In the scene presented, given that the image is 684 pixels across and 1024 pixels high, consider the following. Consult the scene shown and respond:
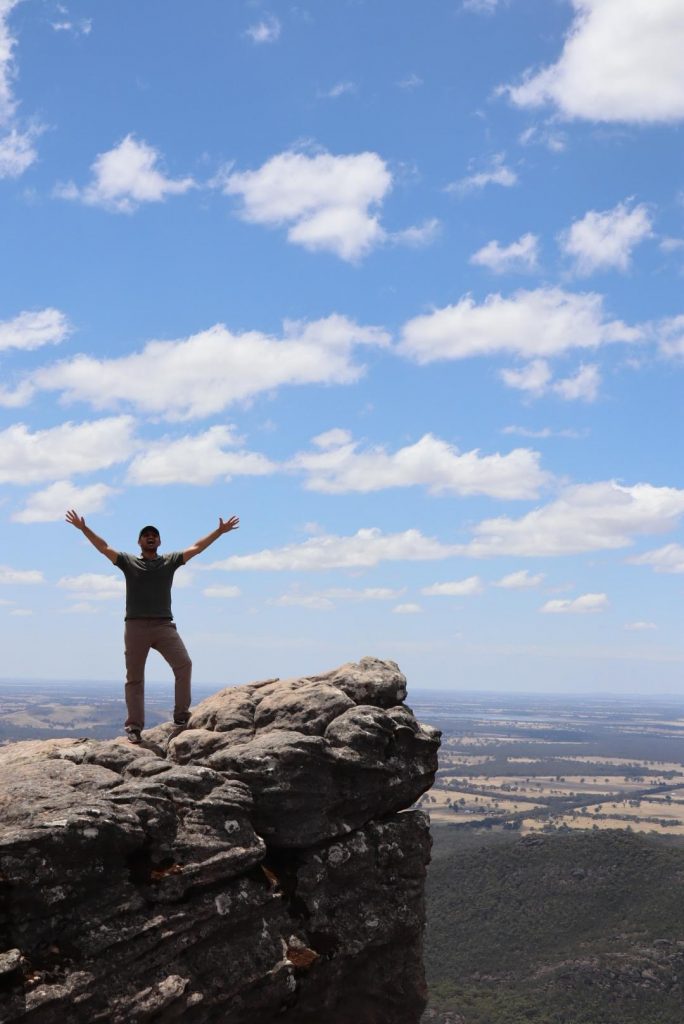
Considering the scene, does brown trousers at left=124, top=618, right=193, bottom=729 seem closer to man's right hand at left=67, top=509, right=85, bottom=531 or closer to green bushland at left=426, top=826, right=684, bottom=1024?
man's right hand at left=67, top=509, right=85, bottom=531

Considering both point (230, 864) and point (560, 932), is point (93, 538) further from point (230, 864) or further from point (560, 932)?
point (560, 932)

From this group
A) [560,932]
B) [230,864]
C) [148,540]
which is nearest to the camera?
[230,864]

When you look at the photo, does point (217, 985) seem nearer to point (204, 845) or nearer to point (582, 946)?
point (204, 845)

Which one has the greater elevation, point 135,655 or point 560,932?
point 135,655

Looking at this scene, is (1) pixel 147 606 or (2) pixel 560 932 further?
(2) pixel 560 932

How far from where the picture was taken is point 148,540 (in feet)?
67.9

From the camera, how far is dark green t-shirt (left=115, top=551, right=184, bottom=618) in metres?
20.6

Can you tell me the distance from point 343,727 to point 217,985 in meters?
5.51

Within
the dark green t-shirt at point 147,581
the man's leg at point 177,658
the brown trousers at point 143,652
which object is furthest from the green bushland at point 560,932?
the dark green t-shirt at point 147,581

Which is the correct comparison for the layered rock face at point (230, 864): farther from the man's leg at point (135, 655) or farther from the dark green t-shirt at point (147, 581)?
the dark green t-shirt at point (147, 581)

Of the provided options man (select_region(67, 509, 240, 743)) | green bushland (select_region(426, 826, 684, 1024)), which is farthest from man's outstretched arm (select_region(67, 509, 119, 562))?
green bushland (select_region(426, 826, 684, 1024))

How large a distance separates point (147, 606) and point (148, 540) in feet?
4.85

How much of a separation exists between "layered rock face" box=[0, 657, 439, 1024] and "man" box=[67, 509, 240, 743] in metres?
1.13

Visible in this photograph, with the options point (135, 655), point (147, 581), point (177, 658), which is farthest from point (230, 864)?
point (147, 581)
